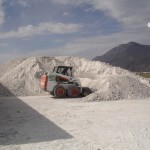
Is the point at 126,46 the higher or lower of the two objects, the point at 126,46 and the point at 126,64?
the higher

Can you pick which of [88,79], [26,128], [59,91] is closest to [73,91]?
[59,91]

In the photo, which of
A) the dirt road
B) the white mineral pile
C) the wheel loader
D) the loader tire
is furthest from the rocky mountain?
the dirt road

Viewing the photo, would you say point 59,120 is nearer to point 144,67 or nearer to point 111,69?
point 111,69

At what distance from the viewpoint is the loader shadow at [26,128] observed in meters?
9.56

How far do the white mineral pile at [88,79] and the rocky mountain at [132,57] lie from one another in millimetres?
95208

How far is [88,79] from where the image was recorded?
26.2m

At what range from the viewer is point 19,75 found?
27.7m

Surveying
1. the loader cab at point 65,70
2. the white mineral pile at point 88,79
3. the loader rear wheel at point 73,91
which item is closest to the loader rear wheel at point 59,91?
the loader rear wheel at point 73,91

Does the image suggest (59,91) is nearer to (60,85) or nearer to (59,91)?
(59,91)

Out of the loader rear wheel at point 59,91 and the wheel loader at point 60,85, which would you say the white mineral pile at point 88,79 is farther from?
the loader rear wheel at point 59,91

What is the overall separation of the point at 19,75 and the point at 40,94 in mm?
3700

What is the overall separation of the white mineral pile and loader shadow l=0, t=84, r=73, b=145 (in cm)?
609

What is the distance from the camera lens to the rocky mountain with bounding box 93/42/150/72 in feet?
425

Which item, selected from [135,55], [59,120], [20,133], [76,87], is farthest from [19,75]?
[135,55]
